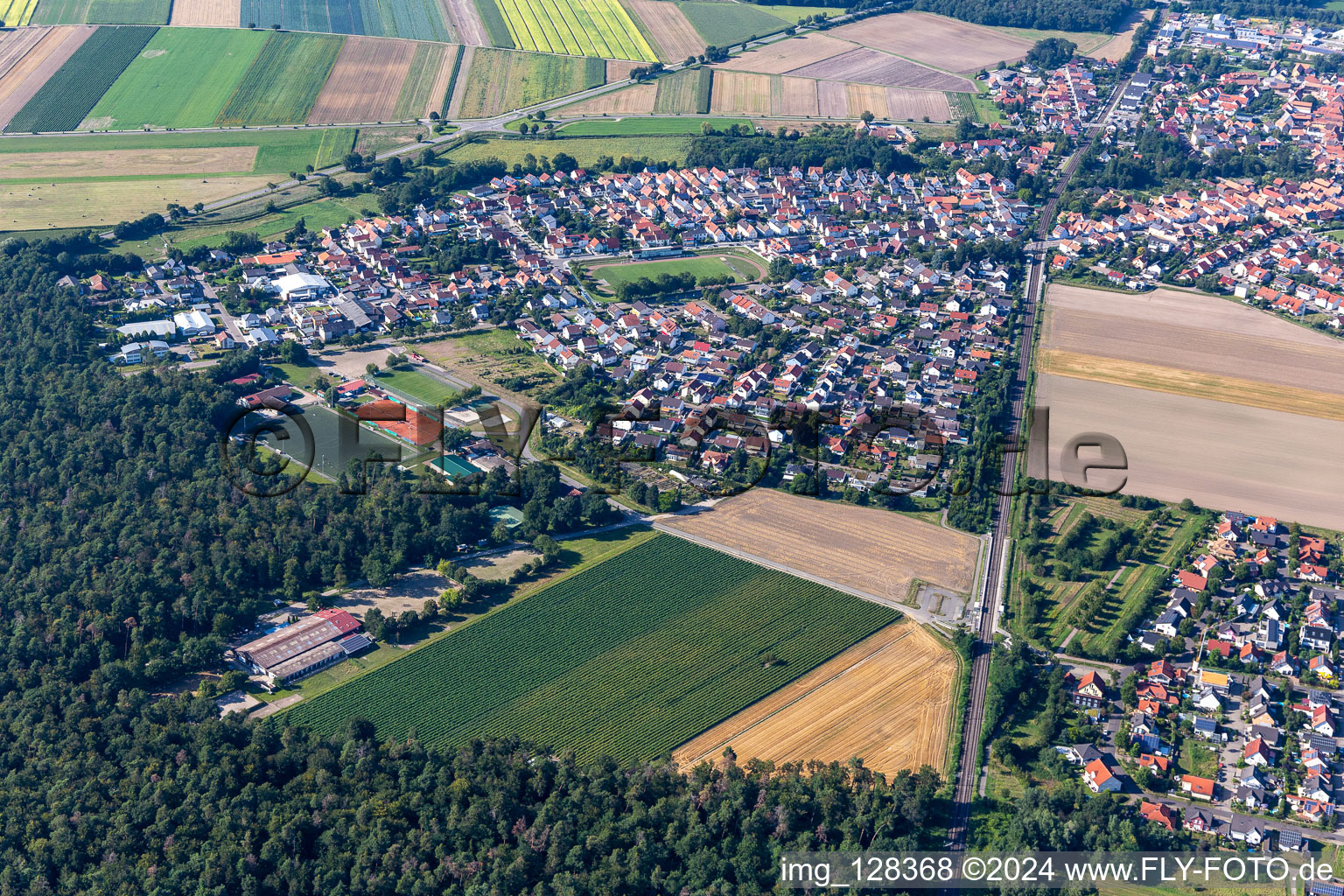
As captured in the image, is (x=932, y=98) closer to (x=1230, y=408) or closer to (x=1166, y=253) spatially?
(x=1166, y=253)

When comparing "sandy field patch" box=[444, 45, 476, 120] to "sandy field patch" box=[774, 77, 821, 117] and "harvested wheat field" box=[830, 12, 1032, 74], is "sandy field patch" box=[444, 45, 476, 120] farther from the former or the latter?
"harvested wheat field" box=[830, 12, 1032, 74]

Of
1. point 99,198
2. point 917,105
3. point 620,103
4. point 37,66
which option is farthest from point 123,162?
point 917,105

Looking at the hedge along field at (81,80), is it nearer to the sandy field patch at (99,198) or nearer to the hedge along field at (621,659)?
the sandy field patch at (99,198)

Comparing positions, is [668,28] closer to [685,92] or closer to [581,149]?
[685,92]

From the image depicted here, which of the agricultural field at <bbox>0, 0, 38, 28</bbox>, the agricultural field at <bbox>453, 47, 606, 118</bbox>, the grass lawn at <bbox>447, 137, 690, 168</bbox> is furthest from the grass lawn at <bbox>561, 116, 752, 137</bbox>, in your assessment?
the agricultural field at <bbox>0, 0, 38, 28</bbox>

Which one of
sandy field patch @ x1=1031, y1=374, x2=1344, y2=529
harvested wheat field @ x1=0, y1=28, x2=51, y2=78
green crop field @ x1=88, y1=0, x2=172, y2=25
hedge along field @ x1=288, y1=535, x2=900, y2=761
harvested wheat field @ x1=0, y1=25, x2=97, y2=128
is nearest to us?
hedge along field @ x1=288, y1=535, x2=900, y2=761
